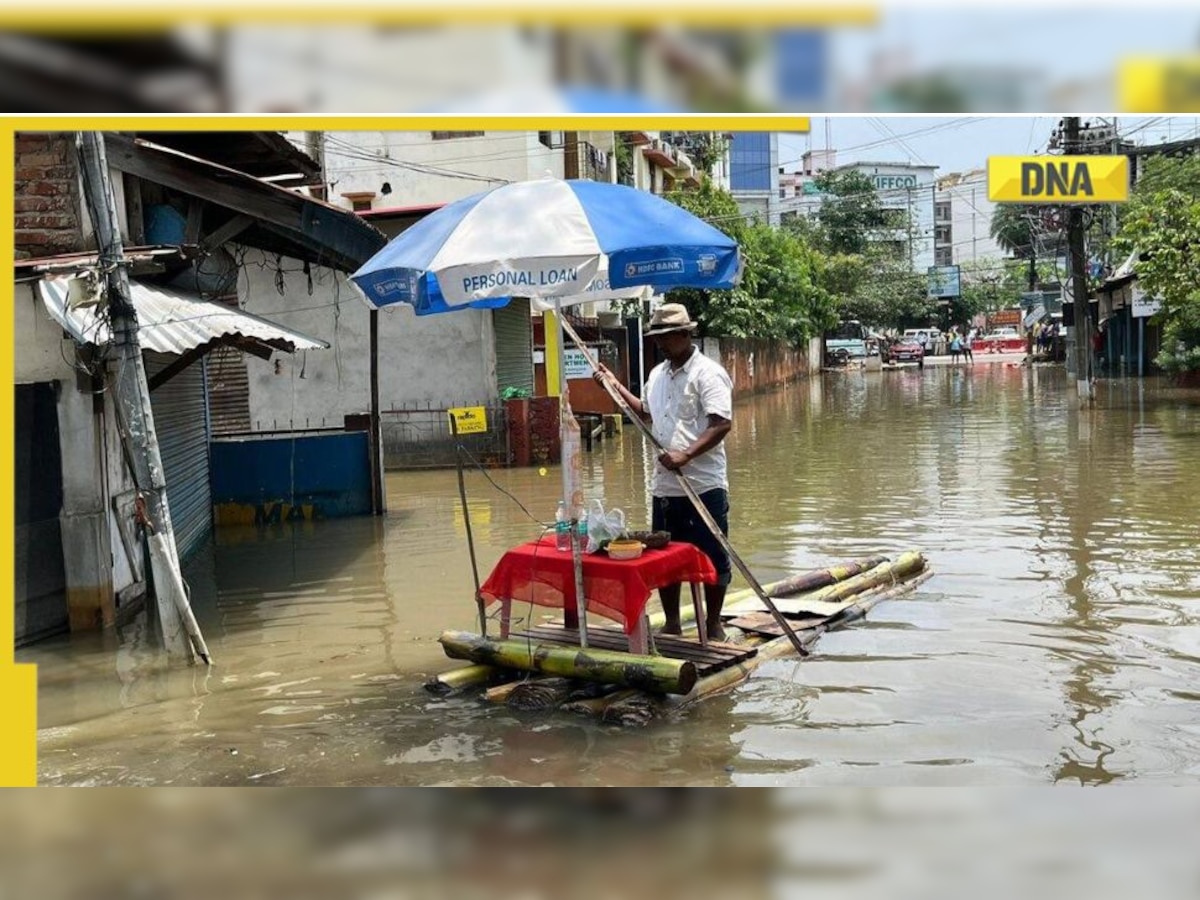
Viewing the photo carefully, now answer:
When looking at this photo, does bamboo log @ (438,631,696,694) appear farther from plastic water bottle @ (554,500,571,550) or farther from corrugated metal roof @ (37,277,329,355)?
corrugated metal roof @ (37,277,329,355)

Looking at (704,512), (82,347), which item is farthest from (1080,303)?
(82,347)

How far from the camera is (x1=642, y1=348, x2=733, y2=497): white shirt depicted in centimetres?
654

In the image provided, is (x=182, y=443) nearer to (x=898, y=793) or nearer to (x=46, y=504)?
(x=46, y=504)

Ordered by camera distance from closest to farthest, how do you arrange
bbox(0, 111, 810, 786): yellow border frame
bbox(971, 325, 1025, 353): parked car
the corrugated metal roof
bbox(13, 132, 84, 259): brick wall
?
bbox(0, 111, 810, 786): yellow border frame
the corrugated metal roof
bbox(13, 132, 84, 259): brick wall
bbox(971, 325, 1025, 353): parked car

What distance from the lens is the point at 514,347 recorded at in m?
20.0

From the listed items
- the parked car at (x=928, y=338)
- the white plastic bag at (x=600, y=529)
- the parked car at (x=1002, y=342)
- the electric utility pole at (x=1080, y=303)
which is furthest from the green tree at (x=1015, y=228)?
the parked car at (x=1002, y=342)

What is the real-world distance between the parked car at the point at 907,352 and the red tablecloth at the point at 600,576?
65.5 feet

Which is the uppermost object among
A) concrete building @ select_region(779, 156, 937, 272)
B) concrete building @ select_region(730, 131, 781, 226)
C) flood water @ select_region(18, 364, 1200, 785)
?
concrete building @ select_region(730, 131, 781, 226)

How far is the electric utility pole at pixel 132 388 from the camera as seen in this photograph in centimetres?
705

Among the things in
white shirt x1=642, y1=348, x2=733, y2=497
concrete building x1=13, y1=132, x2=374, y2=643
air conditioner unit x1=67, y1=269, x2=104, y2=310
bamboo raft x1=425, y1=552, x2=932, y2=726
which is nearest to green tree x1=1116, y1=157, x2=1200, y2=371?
bamboo raft x1=425, y1=552, x2=932, y2=726

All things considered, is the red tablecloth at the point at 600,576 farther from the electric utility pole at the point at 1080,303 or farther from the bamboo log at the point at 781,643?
the electric utility pole at the point at 1080,303

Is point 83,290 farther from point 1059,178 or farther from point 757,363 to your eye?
point 757,363

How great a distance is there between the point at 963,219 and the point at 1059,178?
347cm

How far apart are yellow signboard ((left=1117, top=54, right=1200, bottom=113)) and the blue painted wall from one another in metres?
10.4
